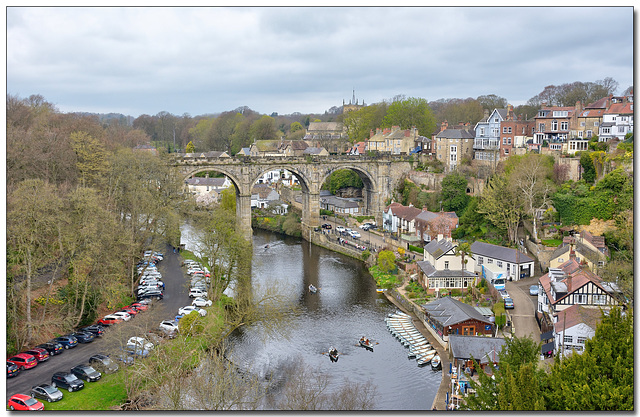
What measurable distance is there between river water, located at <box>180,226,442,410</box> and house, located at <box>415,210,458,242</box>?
17.3 ft

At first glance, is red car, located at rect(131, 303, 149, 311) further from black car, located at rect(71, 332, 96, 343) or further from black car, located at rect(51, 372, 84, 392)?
black car, located at rect(51, 372, 84, 392)

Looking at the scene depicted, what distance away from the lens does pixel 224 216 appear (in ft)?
100

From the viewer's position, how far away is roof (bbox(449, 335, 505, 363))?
69.6ft

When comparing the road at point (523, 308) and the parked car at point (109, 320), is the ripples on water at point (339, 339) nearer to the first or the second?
the road at point (523, 308)

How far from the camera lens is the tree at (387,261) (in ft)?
116

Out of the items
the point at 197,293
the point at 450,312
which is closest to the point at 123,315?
the point at 197,293

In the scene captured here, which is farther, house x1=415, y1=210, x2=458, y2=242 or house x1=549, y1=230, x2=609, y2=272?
house x1=415, y1=210, x2=458, y2=242

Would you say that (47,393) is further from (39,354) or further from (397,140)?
(397,140)

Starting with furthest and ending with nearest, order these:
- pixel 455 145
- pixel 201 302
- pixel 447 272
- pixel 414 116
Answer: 1. pixel 414 116
2. pixel 455 145
3. pixel 447 272
4. pixel 201 302

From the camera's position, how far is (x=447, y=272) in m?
30.7

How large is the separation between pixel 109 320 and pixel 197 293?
5.11 metres

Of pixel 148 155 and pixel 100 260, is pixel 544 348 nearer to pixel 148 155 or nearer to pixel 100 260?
pixel 100 260

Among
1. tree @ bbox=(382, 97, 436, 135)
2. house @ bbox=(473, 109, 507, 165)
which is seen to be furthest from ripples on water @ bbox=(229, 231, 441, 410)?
tree @ bbox=(382, 97, 436, 135)

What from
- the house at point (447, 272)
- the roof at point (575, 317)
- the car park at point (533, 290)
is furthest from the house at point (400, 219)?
the roof at point (575, 317)
